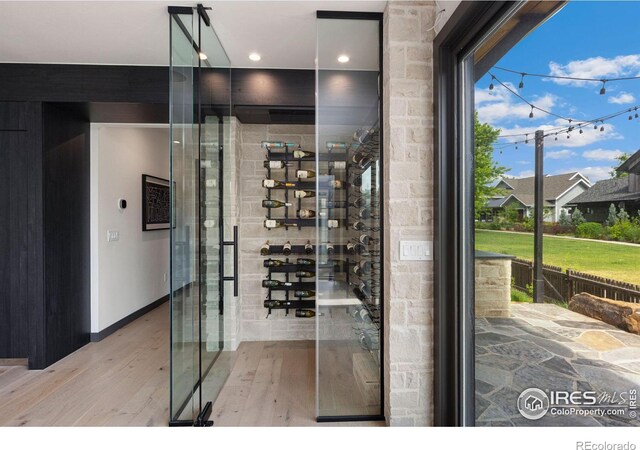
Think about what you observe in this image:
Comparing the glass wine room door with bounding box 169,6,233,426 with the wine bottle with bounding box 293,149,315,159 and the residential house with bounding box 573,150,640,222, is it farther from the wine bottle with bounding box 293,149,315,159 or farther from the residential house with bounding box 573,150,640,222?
the residential house with bounding box 573,150,640,222

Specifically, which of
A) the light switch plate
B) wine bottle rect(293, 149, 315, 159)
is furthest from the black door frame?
wine bottle rect(293, 149, 315, 159)

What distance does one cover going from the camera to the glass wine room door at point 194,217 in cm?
201

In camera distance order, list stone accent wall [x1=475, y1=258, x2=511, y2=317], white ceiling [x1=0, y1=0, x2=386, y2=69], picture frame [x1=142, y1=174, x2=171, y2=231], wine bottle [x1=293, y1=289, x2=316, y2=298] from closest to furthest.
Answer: stone accent wall [x1=475, y1=258, x2=511, y2=317] → white ceiling [x1=0, y1=0, x2=386, y2=69] → wine bottle [x1=293, y1=289, x2=316, y2=298] → picture frame [x1=142, y1=174, x2=171, y2=231]

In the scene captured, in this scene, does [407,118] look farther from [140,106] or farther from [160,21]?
[140,106]

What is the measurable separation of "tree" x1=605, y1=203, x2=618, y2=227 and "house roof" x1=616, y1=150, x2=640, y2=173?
11 cm

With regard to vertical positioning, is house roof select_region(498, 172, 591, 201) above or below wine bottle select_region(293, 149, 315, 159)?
below

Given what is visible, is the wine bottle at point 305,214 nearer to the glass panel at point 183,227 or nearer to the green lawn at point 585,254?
the glass panel at point 183,227

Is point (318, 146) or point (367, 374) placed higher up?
point (318, 146)

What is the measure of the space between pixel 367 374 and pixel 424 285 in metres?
0.74

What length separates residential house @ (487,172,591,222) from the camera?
1.13 m

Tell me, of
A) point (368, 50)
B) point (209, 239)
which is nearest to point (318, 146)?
point (368, 50)

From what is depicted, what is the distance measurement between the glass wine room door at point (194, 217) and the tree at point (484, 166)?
1.69 metres

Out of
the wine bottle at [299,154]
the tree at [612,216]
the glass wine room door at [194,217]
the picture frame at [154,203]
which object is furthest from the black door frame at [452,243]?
the picture frame at [154,203]

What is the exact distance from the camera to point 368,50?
2.19m
